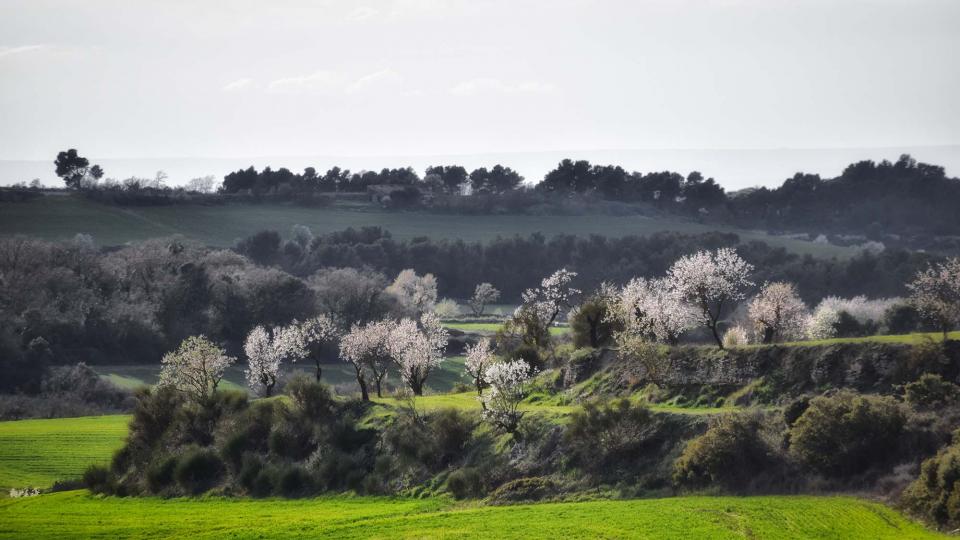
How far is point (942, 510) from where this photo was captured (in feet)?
148

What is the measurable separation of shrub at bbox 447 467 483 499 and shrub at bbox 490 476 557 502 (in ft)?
5.01

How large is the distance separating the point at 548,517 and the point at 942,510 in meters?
17.6

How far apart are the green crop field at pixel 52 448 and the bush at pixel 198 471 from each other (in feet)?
27.5

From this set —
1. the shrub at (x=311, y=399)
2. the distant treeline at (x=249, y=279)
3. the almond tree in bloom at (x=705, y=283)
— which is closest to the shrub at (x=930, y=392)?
the almond tree in bloom at (x=705, y=283)

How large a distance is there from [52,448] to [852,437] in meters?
59.1

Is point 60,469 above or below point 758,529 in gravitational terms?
below

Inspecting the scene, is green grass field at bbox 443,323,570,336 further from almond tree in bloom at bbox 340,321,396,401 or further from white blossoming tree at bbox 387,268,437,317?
almond tree in bloom at bbox 340,321,396,401

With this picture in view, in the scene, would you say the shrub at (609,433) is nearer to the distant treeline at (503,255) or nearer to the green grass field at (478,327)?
the green grass field at (478,327)

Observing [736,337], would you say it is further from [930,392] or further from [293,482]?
[293,482]

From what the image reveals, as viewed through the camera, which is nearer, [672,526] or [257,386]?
[672,526]

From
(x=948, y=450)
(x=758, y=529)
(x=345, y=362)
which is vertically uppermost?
(x=948, y=450)

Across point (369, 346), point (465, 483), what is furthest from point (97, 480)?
point (465, 483)

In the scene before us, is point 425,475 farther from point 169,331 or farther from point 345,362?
point 169,331

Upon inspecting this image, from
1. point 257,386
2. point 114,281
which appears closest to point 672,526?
point 257,386
